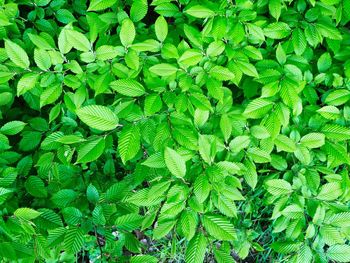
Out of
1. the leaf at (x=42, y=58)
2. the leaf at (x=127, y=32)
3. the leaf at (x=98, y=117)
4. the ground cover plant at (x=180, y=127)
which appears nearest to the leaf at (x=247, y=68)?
the ground cover plant at (x=180, y=127)

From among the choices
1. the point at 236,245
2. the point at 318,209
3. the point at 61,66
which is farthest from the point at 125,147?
the point at 236,245

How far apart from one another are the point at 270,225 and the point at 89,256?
3.77ft

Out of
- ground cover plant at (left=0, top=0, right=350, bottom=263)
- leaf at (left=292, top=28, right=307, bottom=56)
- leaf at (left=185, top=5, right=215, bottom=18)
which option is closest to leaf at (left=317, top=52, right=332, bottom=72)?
ground cover plant at (left=0, top=0, right=350, bottom=263)

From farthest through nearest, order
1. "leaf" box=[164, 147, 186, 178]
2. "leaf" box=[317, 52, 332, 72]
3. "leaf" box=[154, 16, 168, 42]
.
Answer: "leaf" box=[317, 52, 332, 72] < "leaf" box=[154, 16, 168, 42] < "leaf" box=[164, 147, 186, 178]

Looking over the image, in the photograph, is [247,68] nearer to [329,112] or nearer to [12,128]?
[329,112]

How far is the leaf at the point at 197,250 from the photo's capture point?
5.07 feet

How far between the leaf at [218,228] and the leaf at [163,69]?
58 cm

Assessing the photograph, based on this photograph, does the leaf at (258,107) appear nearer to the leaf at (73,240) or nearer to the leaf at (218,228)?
the leaf at (218,228)

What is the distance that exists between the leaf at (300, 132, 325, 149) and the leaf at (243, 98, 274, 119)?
0.23 metres

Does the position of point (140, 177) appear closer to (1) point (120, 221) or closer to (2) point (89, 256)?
(1) point (120, 221)

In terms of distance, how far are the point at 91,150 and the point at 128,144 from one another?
6.8 inches

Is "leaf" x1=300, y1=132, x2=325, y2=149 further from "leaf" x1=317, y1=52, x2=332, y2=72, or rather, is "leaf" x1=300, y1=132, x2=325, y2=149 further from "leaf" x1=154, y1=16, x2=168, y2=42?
"leaf" x1=154, y1=16, x2=168, y2=42

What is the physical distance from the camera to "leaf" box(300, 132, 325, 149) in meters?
1.72

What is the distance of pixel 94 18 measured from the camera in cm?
187
